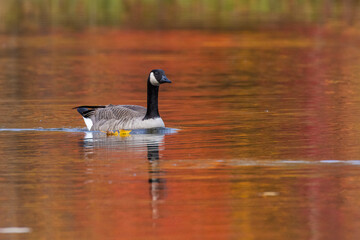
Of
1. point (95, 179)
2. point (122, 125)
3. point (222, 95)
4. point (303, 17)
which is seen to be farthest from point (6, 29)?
point (95, 179)

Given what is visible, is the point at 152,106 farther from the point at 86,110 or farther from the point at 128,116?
the point at 86,110

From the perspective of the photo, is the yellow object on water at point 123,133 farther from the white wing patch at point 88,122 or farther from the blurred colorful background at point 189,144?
the white wing patch at point 88,122

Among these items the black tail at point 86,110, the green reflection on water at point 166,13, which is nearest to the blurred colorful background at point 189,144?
the black tail at point 86,110

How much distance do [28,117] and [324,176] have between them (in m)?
8.40

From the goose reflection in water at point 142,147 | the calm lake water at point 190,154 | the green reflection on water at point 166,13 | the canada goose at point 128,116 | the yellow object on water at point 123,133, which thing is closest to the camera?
the calm lake water at point 190,154

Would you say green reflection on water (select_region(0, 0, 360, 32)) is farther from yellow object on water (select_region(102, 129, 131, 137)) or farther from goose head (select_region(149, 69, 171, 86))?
yellow object on water (select_region(102, 129, 131, 137))

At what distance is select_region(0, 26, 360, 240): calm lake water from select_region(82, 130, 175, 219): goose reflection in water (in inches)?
1.2

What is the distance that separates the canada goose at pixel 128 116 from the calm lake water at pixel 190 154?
27cm

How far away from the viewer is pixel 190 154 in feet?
48.6

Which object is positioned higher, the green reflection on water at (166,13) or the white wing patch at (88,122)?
the white wing patch at (88,122)

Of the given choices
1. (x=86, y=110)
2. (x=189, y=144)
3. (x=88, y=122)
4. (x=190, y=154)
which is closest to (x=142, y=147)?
(x=189, y=144)

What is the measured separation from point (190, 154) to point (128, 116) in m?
3.56

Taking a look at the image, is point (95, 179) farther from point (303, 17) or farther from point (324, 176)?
point (303, 17)

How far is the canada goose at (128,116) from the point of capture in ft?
58.8
